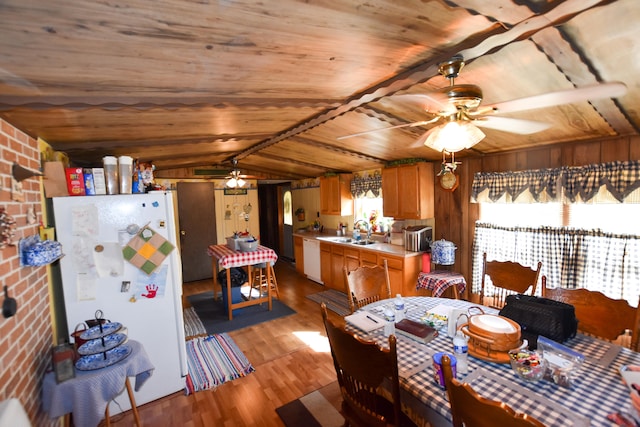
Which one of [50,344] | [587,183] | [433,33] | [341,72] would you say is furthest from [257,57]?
[587,183]

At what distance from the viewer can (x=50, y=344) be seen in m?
1.94

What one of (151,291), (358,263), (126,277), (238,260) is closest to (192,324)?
(238,260)

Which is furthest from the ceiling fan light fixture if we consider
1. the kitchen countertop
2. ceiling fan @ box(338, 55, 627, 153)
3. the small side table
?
the kitchen countertop

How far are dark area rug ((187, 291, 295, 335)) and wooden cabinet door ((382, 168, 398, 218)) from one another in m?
1.91

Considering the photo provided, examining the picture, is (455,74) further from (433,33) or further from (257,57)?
(257,57)

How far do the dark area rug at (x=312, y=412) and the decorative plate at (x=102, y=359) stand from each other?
114 centimetres

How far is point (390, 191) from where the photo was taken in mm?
4086

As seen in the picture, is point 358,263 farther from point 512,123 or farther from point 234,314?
point 512,123

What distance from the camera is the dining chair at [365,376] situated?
1.18 meters

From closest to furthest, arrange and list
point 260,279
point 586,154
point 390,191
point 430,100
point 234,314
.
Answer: point 430,100 → point 586,154 → point 234,314 → point 390,191 → point 260,279

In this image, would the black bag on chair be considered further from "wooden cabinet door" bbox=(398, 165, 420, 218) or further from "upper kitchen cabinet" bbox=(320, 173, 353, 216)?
"upper kitchen cabinet" bbox=(320, 173, 353, 216)

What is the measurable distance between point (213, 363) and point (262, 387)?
0.64 meters

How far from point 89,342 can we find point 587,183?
3848mm

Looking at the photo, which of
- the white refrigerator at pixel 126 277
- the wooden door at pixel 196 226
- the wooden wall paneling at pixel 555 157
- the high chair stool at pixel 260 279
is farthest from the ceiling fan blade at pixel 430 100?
the wooden door at pixel 196 226
